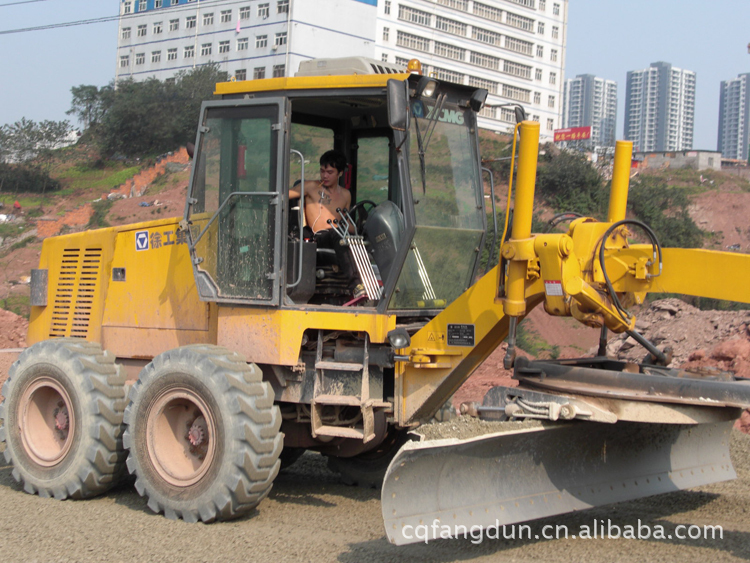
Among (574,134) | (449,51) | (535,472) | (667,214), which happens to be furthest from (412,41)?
(535,472)

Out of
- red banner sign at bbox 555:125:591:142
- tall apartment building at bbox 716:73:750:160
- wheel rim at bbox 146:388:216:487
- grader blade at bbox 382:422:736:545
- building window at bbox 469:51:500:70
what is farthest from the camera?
tall apartment building at bbox 716:73:750:160

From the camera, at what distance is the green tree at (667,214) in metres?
31.5

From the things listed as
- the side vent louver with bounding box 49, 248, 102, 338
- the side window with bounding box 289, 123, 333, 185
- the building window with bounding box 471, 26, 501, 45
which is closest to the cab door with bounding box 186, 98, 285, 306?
the side window with bounding box 289, 123, 333, 185

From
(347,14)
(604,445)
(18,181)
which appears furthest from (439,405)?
(347,14)

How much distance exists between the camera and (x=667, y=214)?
37500 mm

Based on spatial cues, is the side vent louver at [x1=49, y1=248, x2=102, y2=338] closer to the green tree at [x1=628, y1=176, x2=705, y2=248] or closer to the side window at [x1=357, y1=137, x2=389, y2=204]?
the side window at [x1=357, y1=137, x2=389, y2=204]

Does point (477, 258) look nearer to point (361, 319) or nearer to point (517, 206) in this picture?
point (361, 319)

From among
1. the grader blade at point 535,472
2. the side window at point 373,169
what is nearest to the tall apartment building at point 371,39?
the side window at point 373,169

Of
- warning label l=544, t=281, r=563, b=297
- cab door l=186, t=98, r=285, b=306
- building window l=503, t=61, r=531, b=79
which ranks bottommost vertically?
warning label l=544, t=281, r=563, b=297

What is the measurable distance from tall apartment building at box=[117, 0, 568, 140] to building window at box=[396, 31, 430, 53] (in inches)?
3.1

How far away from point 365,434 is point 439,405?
56cm

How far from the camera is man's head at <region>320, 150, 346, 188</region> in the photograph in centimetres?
630

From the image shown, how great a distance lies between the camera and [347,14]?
62.3 m

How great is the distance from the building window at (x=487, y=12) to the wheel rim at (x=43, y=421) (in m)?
70.3
